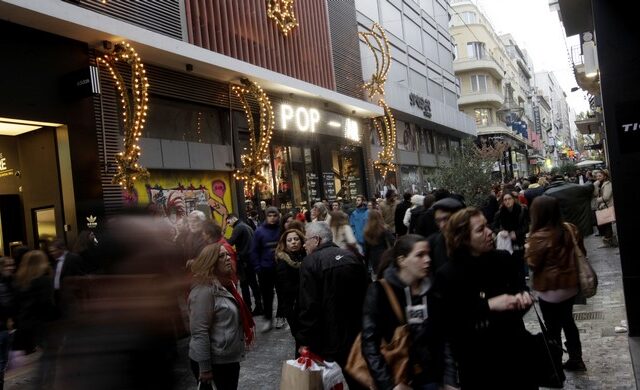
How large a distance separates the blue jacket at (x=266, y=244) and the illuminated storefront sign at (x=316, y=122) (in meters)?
10.2

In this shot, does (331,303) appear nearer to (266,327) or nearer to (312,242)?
(312,242)

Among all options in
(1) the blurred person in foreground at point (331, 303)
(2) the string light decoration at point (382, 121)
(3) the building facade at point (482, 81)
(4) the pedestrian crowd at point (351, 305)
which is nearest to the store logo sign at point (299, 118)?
(2) the string light decoration at point (382, 121)

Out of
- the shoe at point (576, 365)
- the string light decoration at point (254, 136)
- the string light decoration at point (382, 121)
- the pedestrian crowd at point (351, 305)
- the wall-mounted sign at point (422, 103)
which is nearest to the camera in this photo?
the pedestrian crowd at point (351, 305)

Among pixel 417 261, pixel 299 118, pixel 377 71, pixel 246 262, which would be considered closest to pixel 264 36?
pixel 299 118

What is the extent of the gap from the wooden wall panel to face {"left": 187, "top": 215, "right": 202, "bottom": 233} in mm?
8184

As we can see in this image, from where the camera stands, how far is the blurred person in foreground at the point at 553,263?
15.6ft

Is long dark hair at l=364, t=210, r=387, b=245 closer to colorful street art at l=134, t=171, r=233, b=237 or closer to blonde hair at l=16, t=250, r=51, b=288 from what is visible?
blonde hair at l=16, t=250, r=51, b=288

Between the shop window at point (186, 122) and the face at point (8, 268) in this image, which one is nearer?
the face at point (8, 268)

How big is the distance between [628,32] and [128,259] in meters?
5.39

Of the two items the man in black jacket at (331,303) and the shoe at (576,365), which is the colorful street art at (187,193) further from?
the shoe at (576,365)

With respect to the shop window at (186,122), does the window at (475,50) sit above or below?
above

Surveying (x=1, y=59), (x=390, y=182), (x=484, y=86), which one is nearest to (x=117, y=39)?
(x=1, y=59)

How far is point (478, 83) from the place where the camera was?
158 feet

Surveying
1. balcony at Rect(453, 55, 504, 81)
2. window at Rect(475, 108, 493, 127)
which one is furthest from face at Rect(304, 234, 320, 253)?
window at Rect(475, 108, 493, 127)
